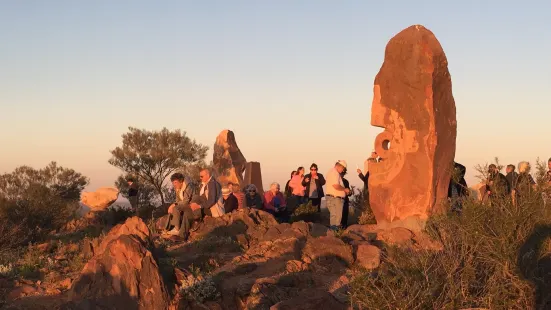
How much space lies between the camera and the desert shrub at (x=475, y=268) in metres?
8.01

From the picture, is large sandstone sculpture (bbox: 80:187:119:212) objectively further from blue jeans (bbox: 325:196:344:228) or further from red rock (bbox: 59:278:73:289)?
red rock (bbox: 59:278:73:289)

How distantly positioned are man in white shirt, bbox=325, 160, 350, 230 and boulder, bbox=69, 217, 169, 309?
20.7ft

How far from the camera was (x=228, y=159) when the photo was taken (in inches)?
1144

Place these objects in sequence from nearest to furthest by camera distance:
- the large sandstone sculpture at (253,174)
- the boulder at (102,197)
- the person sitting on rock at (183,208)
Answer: the person sitting on rock at (183,208), the boulder at (102,197), the large sandstone sculpture at (253,174)

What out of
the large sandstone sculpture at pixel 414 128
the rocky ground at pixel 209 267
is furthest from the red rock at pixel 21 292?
the large sandstone sculpture at pixel 414 128

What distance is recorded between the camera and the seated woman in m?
17.7

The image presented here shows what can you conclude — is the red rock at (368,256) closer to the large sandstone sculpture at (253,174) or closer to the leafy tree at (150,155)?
the large sandstone sculpture at (253,174)

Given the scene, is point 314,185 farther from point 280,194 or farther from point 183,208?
point 183,208

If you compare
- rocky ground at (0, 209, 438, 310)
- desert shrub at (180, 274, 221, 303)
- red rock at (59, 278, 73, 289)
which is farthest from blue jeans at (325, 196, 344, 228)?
red rock at (59, 278, 73, 289)

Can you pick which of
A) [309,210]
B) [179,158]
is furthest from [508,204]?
[179,158]

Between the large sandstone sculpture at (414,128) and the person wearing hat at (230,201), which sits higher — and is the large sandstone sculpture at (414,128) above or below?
above

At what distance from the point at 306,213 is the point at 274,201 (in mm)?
1371

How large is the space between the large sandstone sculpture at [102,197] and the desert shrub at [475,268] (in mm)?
14072

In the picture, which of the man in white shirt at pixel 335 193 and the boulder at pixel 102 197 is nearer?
the man in white shirt at pixel 335 193
